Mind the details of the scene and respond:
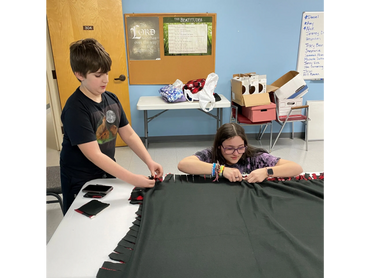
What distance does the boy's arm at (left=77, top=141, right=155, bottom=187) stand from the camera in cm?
121

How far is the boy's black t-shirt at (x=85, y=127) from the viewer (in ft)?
3.93

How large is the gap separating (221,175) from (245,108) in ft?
8.23

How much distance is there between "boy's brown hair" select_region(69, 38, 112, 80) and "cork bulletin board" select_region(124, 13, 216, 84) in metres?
2.58

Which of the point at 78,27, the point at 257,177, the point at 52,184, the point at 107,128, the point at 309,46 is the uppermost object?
the point at 78,27

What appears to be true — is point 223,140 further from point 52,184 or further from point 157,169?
point 52,184

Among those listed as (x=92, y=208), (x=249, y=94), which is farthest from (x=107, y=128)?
(x=249, y=94)

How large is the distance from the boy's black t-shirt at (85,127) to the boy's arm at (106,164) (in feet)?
0.11

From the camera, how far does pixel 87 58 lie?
1176 mm

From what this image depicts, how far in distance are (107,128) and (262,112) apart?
2538mm

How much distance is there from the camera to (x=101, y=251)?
0.86m

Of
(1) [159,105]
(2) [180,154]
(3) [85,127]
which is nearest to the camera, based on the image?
(3) [85,127]
